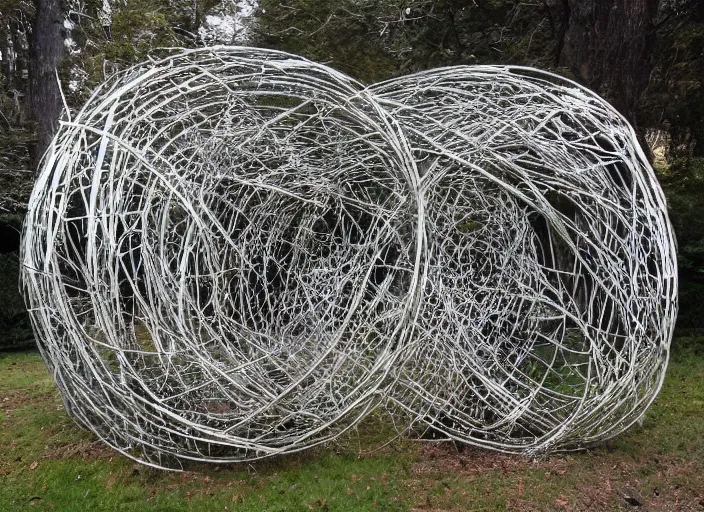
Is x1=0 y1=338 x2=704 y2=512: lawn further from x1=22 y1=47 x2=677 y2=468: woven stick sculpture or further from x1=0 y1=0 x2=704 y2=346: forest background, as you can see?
x1=0 y1=0 x2=704 y2=346: forest background

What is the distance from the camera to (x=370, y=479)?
4.35 metres

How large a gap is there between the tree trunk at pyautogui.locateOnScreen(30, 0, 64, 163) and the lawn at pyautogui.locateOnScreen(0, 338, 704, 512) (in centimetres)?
380

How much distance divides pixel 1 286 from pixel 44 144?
2823 mm

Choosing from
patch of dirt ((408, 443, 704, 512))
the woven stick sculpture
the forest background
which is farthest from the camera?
the forest background

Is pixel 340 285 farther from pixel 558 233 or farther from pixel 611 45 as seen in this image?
pixel 611 45

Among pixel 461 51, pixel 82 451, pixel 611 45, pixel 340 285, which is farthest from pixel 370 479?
pixel 461 51

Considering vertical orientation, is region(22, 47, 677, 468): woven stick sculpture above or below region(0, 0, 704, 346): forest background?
below

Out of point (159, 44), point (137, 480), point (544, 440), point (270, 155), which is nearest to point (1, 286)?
point (159, 44)

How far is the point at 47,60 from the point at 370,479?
19.8 feet

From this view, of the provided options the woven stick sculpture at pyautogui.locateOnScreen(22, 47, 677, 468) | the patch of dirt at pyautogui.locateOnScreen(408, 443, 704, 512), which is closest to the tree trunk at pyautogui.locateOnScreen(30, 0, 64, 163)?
the woven stick sculpture at pyautogui.locateOnScreen(22, 47, 677, 468)

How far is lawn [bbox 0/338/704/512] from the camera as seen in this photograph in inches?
159

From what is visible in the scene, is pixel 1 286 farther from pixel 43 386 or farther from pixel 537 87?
pixel 537 87

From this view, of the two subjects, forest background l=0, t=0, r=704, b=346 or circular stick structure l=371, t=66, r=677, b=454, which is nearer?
circular stick structure l=371, t=66, r=677, b=454

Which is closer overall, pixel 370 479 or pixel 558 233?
pixel 370 479
